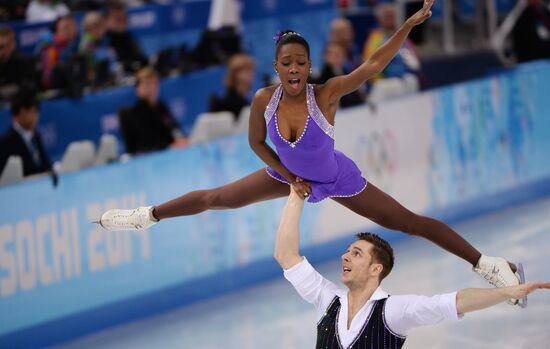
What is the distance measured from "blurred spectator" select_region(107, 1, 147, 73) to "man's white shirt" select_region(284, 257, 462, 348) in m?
7.03

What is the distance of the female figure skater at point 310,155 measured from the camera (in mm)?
5203

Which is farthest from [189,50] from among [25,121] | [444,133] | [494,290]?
[494,290]

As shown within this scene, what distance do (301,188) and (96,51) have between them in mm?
6370

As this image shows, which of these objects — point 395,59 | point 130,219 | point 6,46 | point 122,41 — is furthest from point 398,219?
point 122,41

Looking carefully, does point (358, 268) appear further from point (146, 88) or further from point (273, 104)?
point (146, 88)

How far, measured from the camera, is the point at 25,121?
8055 mm

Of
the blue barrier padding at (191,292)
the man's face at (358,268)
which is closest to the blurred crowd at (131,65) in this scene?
the blue barrier padding at (191,292)

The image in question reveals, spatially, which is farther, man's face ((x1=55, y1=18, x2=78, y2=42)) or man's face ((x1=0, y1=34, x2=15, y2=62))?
man's face ((x1=55, y1=18, x2=78, y2=42))

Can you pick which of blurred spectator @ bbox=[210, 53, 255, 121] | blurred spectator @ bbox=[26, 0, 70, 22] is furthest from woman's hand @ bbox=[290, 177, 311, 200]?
blurred spectator @ bbox=[26, 0, 70, 22]

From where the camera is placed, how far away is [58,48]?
10695 millimetres

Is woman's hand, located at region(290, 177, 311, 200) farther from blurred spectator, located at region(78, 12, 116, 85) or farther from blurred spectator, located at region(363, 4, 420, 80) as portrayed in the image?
blurred spectator, located at region(363, 4, 420, 80)

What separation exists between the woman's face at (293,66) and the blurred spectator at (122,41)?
Answer: 655 cm

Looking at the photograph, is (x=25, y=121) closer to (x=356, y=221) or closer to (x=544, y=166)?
(x=356, y=221)

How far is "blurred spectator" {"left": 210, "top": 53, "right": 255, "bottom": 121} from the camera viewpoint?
31.4 feet
